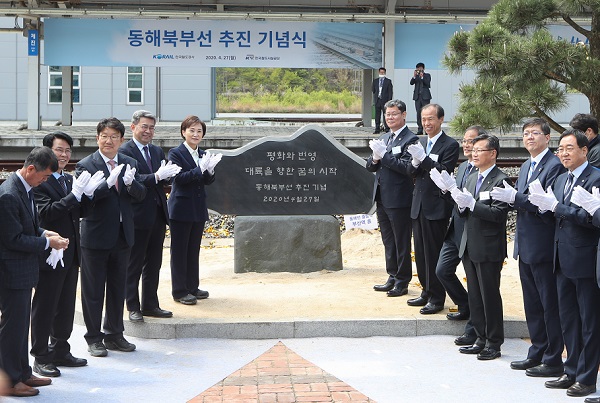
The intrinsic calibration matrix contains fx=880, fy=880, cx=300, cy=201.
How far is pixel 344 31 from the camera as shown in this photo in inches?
816

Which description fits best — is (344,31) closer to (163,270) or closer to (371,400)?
(163,270)

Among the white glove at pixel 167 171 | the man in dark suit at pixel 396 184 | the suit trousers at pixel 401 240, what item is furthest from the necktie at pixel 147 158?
the suit trousers at pixel 401 240

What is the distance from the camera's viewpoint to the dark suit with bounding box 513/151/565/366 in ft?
21.5

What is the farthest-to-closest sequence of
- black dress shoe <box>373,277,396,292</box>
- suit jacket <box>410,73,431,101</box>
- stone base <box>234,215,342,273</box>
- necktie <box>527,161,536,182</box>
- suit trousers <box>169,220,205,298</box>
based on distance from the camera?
suit jacket <box>410,73,431,101</box>
stone base <box>234,215,342,273</box>
black dress shoe <box>373,277,396,292</box>
suit trousers <box>169,220,205,298</box>
necktie <box>527,161,536,182</box>

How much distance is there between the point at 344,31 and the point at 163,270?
1157 cm

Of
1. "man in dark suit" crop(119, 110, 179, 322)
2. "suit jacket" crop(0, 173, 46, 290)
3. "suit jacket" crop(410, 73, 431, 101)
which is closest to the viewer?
"suit jacket" crop(0, 173, 46, 290)

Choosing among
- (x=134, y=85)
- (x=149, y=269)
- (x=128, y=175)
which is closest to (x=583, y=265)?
(x=128, y=175)

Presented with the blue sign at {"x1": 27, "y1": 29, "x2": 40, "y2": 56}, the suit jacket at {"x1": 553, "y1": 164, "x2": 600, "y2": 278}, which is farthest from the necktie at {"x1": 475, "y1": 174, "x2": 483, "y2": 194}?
the blue sign at {"x1": 27, "y1": 29, "x2": 40, "y2": 56}

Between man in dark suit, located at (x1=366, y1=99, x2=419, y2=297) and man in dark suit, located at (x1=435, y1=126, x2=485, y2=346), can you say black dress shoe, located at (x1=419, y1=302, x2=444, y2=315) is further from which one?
man in dark suit, located at (x1=366, y1=99, x2=419, y2=297)

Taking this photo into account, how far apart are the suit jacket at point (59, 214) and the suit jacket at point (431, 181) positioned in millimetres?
3168

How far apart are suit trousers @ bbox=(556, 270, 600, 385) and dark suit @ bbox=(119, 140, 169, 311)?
3557 mm

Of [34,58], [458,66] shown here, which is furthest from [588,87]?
[34,58]

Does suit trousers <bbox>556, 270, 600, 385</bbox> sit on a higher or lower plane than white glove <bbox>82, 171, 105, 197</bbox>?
lower

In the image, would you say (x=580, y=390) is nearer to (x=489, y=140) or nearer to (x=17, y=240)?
(x=489, y=140)
